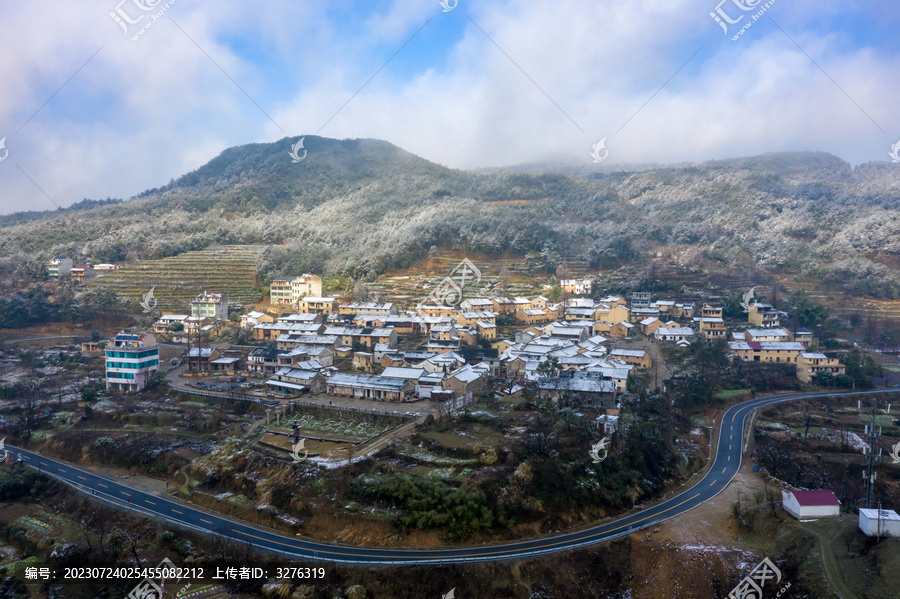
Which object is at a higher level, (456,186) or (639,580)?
(456,186)

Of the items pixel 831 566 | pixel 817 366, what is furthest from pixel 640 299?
pixel 831 566

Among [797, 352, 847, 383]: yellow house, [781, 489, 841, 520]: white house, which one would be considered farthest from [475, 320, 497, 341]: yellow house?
[781, 489, 841, 520]: white house

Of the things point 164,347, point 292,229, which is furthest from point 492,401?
point 292,229

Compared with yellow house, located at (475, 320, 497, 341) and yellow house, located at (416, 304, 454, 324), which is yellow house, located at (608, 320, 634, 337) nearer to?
yellow house, located at (475, 320, 497, 341)

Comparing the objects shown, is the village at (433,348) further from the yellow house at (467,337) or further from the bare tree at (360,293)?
the bare tree at (360,293)

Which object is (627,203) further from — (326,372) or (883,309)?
(326,372)

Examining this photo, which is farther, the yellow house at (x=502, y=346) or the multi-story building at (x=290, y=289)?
the multi-story building at (x=290, y=289)

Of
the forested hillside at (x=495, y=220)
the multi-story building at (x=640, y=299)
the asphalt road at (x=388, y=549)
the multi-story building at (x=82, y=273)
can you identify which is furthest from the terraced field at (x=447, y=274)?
the asphalt road at (x=388, y=549)
